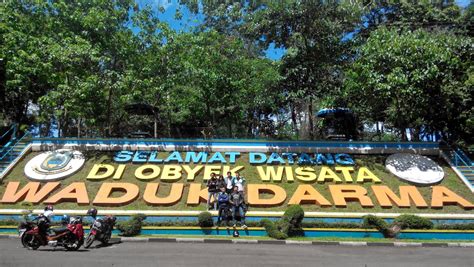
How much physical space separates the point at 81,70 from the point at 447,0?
79.7 feet

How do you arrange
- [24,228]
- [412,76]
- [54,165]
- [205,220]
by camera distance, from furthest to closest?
[412,76] → [54,165] → [205,220] → [24,228]

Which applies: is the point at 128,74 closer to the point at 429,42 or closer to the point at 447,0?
the point at 429,42

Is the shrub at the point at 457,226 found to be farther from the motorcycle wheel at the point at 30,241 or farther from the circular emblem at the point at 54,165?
the circular emblem at the point at 54,165

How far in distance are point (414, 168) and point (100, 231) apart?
1363 cm

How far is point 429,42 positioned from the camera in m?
20.3

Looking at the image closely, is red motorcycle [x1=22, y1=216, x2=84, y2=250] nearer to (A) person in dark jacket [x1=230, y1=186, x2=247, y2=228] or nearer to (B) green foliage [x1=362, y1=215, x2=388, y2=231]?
(A) person in dark jacket [x1=230, y1=186, x2=247, y2=228]

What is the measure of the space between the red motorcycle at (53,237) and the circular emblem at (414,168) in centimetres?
1328

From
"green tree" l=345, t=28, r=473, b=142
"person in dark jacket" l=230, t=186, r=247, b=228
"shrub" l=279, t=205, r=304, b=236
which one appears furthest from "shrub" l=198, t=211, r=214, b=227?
"green tree" l=345, t=28, r=473, b=142

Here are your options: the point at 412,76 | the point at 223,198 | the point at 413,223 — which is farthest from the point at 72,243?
the point at 412,76

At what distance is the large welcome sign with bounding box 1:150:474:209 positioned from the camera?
55.9ft

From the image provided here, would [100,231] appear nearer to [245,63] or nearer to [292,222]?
[292,222]

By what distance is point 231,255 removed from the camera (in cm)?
1015

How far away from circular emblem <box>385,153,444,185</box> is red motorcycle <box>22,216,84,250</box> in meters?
13.3

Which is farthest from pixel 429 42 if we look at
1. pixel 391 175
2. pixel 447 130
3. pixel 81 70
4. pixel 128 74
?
pixel 81 70
